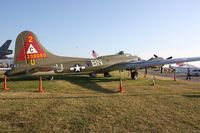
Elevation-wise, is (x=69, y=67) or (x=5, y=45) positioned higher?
(x=5, y=45)

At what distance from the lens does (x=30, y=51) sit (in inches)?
972

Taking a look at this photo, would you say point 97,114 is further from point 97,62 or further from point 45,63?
point 97,62

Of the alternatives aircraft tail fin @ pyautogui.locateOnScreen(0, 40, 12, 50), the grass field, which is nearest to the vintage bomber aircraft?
the grass field

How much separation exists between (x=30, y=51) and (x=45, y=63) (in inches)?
73.5

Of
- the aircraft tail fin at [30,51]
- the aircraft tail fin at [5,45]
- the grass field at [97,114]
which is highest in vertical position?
the aircraft tail fin at [5,45]

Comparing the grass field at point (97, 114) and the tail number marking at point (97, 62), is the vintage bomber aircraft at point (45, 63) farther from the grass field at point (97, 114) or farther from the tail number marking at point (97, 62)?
the grass field at point (97, 114)

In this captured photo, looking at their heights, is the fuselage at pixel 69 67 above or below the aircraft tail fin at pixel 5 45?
below

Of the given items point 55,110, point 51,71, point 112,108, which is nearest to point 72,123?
point 55,110

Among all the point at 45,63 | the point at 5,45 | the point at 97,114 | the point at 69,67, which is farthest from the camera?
the point at 5,45

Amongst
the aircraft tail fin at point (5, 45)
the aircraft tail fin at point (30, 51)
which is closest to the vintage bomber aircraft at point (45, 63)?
the aircraft tail fin at point (30, 51)

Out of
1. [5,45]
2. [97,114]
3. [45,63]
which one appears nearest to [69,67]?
[45,63]

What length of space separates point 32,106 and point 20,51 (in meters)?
12.1

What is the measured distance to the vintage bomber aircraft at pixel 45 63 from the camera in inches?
933

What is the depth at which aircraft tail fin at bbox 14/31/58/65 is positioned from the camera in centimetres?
2395
